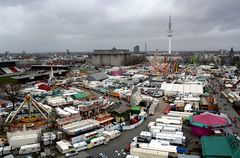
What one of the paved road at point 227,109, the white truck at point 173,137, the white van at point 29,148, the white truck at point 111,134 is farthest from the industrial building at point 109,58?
the white van at point 29,148

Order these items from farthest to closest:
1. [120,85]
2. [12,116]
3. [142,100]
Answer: [120,85] < [142,100] < [12,116]

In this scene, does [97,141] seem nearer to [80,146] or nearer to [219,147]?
[80,146]

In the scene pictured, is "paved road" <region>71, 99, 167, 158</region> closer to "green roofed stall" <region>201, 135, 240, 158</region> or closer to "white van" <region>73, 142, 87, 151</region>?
"white van" <region>73, 142, 87, 151</region>

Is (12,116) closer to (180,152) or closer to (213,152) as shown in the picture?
(180,152)

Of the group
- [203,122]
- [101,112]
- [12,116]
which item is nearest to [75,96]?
[101,112]

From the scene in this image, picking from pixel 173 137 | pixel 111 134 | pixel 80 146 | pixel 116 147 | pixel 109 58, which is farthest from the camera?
pixel 109 58

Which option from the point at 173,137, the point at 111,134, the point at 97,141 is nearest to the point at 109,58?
the point at 111,134

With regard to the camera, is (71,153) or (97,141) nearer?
(71,153)
